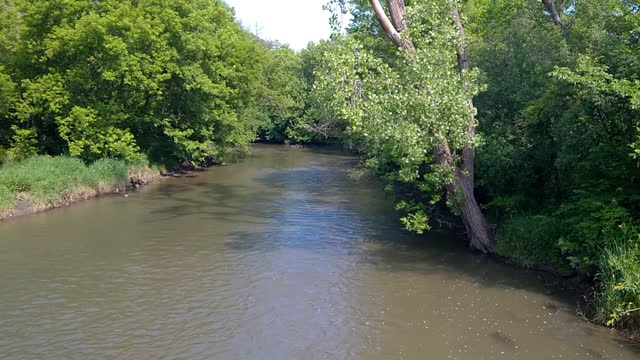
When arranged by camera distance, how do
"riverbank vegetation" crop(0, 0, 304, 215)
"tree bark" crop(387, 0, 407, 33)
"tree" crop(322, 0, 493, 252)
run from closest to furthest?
"tree" crop(322, 0, 493, 252) < "tree bark" crop(387, 0, 407, 33) < "riverbank vegetation" crop(0, 0, 304, 215)

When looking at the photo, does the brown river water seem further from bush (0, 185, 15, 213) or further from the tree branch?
the tree branch

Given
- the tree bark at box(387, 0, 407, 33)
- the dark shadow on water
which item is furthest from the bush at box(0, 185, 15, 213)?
the tree bark at box(387, 0, 407, 33)

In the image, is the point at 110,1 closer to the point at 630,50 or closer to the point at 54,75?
the point at 54,75

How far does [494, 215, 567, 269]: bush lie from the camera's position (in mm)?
→ 15117

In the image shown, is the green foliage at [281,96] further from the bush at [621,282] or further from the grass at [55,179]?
the bush at [621,282]

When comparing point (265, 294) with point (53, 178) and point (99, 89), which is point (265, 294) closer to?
point (53, 178)

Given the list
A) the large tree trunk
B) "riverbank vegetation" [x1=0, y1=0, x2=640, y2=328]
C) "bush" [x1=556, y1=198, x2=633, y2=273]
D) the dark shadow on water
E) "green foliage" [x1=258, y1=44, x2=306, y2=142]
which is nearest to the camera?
"bush" [x1=556, y1=198, x2=633, y2=273]

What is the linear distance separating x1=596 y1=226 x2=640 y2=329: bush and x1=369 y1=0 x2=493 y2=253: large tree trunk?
493cm

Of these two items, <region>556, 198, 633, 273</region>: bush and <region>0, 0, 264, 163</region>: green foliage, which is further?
<region>0, 0, 264, 163</region>: green foliage

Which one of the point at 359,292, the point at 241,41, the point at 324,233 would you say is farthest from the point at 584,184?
the point at 241,41

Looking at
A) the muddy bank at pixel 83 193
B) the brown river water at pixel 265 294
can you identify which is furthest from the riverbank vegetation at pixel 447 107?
the brown river water at pixel 265 294

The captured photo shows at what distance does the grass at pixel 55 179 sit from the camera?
75.0ft

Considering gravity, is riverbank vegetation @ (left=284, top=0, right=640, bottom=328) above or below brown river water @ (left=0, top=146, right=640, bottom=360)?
above

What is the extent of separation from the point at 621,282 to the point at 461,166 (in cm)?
649
